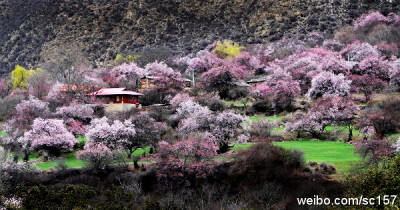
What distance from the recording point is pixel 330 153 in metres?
27.7

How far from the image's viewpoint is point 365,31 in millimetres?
68875

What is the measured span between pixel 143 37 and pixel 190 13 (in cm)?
1209

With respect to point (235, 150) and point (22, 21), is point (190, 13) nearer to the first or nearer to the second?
point (22, 21)

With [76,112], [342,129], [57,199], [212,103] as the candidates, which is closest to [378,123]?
[342,129]

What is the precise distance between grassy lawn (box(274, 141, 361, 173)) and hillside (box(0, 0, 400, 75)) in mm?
52070

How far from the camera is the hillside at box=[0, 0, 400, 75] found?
82750mm

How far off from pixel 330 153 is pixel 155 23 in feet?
227

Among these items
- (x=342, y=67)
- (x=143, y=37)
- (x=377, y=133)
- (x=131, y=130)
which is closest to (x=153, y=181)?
(x=131, y=130)

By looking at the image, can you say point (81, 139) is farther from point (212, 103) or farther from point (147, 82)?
Answer: point (147, 82)

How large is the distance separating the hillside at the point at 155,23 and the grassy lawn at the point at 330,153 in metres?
52.1

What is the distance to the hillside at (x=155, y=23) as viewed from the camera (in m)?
82.8

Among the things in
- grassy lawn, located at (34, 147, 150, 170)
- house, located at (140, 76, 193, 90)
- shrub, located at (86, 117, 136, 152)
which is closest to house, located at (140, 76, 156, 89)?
house, located at (140, 76, 193, 90)

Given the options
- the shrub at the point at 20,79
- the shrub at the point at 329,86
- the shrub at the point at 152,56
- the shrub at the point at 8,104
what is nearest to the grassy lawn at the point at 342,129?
the shrub at the point at 329,86

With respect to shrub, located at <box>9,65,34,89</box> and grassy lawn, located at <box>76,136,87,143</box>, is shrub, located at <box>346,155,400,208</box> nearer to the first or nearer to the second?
grassy lawn, located at <box>76,136,87,143</box>
